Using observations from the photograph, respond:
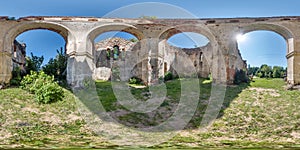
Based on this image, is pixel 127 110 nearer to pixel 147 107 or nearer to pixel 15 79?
pixel 147 107

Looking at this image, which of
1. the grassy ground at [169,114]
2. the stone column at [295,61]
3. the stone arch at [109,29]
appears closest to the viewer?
the grassy ground at [169,114]

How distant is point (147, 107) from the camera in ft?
44.0

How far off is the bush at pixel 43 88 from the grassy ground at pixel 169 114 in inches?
15.6

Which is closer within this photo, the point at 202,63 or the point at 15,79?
the point at 15,79

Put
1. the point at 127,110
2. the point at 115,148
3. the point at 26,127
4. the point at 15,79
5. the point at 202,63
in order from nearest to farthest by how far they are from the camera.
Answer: the point at 115,148
the point at 26,127
the point at 127,110
the point at 15,79
the point at 202,63

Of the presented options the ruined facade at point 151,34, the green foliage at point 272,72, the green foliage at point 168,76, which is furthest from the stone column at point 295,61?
the green foliage at point 272,72

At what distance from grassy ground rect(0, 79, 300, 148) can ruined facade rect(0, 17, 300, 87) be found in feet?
8.11

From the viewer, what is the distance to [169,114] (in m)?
12.5

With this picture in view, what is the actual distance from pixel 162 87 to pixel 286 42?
8.58m

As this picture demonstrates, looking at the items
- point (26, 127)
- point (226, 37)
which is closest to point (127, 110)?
point (26, 127)

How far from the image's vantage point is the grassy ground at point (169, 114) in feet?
26.9

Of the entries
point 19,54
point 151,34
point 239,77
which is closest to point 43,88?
point 151,34

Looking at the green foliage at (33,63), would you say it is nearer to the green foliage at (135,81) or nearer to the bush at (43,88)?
the bush at (43,88)

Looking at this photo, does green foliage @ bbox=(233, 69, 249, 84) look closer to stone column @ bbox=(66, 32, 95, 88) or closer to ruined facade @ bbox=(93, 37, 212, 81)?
ruined facade @ bbox=(93, 37, 212, 81)
